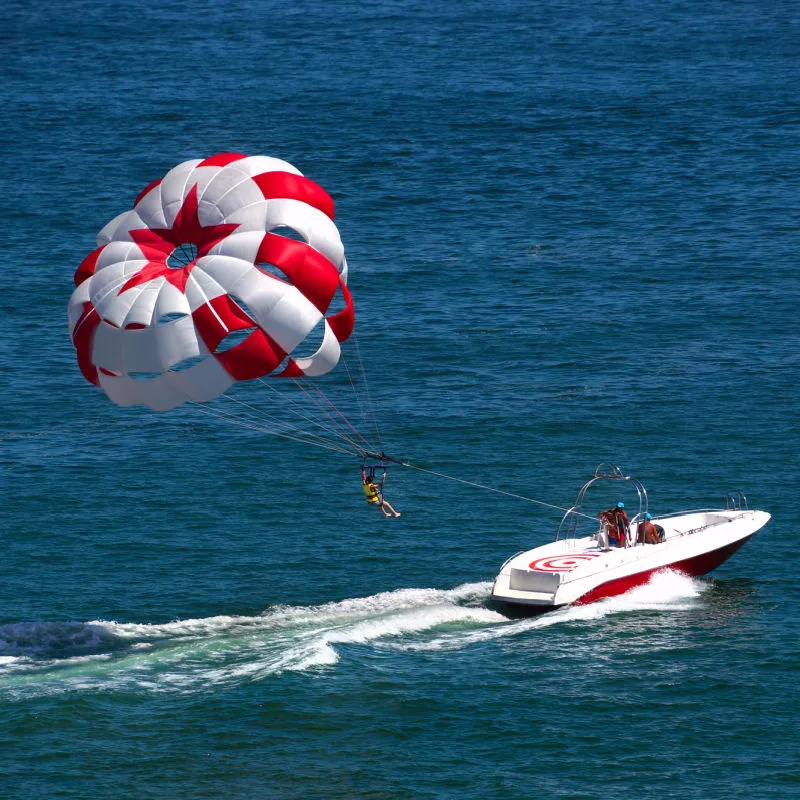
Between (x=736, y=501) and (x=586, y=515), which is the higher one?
(x=586, y=515)

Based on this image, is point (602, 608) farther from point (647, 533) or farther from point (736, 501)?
point (736, 501)

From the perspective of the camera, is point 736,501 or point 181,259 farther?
point 181,259

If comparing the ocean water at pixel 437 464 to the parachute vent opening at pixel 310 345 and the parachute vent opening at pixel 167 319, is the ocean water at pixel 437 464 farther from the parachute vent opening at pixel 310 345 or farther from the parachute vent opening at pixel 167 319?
the parachute vent opening at pixel 167 319

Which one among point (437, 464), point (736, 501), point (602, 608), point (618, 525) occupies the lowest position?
point (602, 608)

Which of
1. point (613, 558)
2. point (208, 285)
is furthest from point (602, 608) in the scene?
point (208, 285)

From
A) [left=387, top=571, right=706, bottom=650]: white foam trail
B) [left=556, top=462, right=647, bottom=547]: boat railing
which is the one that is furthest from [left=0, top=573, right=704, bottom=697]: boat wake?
[left=556, top=462, right=647, bottom=547]: boat railing

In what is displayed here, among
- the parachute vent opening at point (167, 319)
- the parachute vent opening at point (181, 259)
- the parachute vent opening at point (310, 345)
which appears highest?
the parachute vent opening at point (181, 259)

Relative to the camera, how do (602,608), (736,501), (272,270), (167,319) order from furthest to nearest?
(272,270)
(736,501)
(167,319)
(602,608)

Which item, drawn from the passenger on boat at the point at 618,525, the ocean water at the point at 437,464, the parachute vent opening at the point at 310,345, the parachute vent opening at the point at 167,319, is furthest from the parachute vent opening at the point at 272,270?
the passenger on boat at the point at 618,525
